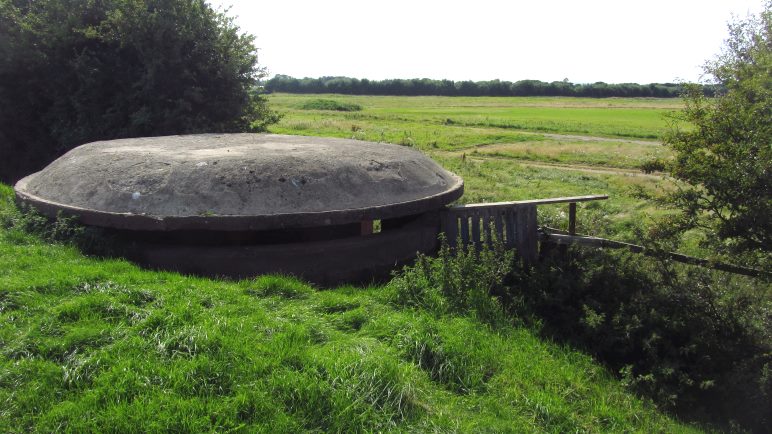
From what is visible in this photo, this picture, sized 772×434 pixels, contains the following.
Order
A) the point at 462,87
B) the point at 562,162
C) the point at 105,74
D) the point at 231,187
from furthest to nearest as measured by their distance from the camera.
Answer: the point at 462,87 → the point at 562,162 → the point at 105,74 → the point at 231,187

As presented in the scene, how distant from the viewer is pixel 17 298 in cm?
436

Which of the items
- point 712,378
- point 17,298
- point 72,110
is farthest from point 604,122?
point 17,298

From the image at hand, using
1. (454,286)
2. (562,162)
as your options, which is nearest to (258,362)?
(454,286)

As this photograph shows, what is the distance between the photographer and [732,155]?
221 inches

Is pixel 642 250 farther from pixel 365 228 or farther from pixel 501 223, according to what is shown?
pixel 365 228

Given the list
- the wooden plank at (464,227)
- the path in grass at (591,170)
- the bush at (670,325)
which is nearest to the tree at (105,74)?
the wooden plank at (464,227)

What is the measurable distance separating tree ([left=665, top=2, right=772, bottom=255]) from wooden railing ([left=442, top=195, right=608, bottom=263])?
4.55 feet

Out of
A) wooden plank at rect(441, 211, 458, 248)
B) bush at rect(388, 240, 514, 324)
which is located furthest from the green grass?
wooden plank at rect(441, 211, 458, 248)

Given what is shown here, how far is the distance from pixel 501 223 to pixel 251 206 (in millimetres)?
2987

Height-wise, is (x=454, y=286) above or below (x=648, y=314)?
above

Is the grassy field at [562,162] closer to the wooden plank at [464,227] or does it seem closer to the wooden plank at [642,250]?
the wooden plank at [642,250]

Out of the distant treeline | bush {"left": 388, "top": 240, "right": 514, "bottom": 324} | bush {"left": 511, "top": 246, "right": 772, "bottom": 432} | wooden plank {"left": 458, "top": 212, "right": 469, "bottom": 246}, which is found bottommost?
bush {"left": 511, "top": 246, "right": 772, "bottom": 432}

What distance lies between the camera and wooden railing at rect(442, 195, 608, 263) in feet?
22.8

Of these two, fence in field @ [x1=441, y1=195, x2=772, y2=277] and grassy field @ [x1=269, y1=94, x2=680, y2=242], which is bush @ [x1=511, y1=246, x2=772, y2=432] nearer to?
fence in field @ [x1=441, y1=195, x2=772, y2=277]
